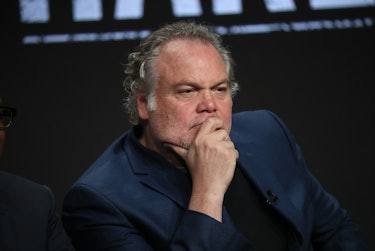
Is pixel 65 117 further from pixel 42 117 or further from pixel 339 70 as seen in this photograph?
pixel 339 70

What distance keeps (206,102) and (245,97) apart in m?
1.11

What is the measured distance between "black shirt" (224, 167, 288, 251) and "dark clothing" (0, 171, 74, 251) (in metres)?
0.55

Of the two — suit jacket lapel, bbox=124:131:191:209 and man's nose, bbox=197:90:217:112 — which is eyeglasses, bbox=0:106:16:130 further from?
man's nose, bbox=197:90:217:112

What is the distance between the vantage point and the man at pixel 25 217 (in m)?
1.56

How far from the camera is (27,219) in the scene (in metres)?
1.61

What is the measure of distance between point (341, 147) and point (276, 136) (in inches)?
36.0

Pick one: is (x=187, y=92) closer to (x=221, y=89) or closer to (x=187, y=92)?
(x=187, y=92)

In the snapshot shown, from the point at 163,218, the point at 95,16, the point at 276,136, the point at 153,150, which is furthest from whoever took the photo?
the point at 95,16

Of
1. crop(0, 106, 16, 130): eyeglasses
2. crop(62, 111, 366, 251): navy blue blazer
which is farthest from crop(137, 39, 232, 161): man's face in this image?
crop(0, 106, 16, 130): eyeglasses

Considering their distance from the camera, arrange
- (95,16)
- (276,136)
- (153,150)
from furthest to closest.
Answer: (95,16) < (276,136) < (153,150)

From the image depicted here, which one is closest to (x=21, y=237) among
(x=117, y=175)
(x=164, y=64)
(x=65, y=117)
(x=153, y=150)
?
(x=117, y=175)

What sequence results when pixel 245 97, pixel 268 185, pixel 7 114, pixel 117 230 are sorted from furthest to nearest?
pixel 245 97, pixel 268 185, pixel 7 114, pixel 117 230

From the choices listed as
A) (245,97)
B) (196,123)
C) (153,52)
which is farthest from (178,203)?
(245,97)

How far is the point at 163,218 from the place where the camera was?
4.93 ft
